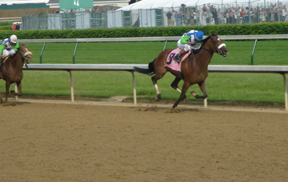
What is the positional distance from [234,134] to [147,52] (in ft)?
30.6

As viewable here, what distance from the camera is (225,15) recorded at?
25672mm

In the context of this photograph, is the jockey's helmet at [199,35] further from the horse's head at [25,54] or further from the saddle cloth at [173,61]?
the horse's head at [25,54]

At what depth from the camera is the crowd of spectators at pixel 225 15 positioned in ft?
79.0

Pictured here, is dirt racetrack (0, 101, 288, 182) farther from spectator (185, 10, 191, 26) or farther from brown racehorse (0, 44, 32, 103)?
spectator (185, 10, 191, 26)

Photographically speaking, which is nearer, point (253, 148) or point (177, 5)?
point (253, 148)

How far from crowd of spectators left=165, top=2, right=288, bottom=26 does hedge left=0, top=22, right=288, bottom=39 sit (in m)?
3.93

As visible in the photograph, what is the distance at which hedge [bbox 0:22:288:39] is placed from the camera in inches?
795

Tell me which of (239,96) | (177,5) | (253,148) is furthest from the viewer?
(177,5)

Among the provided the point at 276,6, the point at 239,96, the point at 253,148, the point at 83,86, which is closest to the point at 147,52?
the point at 83,86

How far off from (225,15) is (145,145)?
21441 mm

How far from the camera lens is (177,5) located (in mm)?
30328

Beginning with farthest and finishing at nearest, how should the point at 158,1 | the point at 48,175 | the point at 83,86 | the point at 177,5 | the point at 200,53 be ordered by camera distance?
the point at 158,1
the point at 177,5
the point at 83,86
the point at 200,53
the point at 48,175

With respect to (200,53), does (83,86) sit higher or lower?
lower

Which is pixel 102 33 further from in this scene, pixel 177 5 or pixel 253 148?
pixel 253 148
